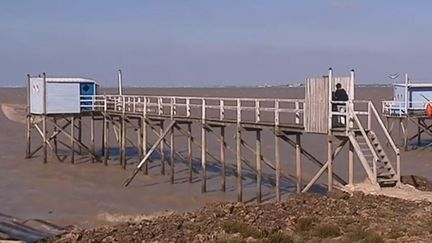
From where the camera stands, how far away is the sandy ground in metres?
21.8

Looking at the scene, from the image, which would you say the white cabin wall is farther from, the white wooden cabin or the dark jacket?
the dark jacket

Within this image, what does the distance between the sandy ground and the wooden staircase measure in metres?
5.69

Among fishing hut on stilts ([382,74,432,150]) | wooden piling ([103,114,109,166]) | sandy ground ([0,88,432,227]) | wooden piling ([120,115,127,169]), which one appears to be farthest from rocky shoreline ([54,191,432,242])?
fishing hut on stilts ([382,74,432,150])

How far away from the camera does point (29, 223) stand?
62.4ft

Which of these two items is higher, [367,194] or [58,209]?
[367,194]

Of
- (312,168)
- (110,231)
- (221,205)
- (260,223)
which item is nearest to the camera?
(260,223)

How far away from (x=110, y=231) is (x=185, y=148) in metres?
25.4

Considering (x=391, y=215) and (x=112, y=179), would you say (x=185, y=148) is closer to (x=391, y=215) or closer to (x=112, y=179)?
(x=112, y=179)

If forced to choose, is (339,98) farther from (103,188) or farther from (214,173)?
(214,173)

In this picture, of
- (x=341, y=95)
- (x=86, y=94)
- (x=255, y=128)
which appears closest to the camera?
(x=341, y=95)

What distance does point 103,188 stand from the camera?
1045 inches

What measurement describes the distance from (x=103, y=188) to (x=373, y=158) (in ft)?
38.6

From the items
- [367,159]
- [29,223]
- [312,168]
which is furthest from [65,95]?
[367,159]

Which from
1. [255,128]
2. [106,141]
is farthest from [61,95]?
[255,128]
